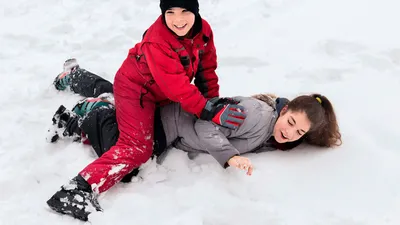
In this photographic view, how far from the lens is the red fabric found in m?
2.00

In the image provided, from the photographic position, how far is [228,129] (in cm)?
216

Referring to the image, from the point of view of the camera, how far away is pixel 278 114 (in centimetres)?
227

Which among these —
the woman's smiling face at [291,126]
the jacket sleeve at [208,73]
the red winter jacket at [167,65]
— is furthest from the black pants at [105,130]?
the woman's smiling face at [291,126]

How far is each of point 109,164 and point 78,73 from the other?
1007 millimetres

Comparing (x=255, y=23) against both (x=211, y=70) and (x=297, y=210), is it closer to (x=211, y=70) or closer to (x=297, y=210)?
(x=211, y=70)

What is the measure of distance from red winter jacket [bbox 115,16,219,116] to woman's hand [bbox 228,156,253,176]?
0.31 m

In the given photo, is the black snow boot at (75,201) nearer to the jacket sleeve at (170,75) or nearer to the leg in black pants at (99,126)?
the leg in black pants at (99,126)

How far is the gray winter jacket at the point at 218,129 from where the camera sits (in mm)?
2152

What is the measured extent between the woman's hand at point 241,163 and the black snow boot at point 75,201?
669 mm

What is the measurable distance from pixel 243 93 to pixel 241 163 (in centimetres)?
91

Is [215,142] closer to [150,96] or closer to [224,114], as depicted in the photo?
[224,114]

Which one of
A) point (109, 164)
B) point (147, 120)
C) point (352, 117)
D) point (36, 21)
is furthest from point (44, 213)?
point (36, 21)

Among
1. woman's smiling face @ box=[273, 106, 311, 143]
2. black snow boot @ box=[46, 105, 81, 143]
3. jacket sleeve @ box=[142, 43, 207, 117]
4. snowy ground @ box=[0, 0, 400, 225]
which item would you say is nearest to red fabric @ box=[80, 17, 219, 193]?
jacket sleeve @ box=[142, 43, 207, 117]

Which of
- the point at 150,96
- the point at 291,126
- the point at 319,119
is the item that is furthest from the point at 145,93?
the point at 319,119
